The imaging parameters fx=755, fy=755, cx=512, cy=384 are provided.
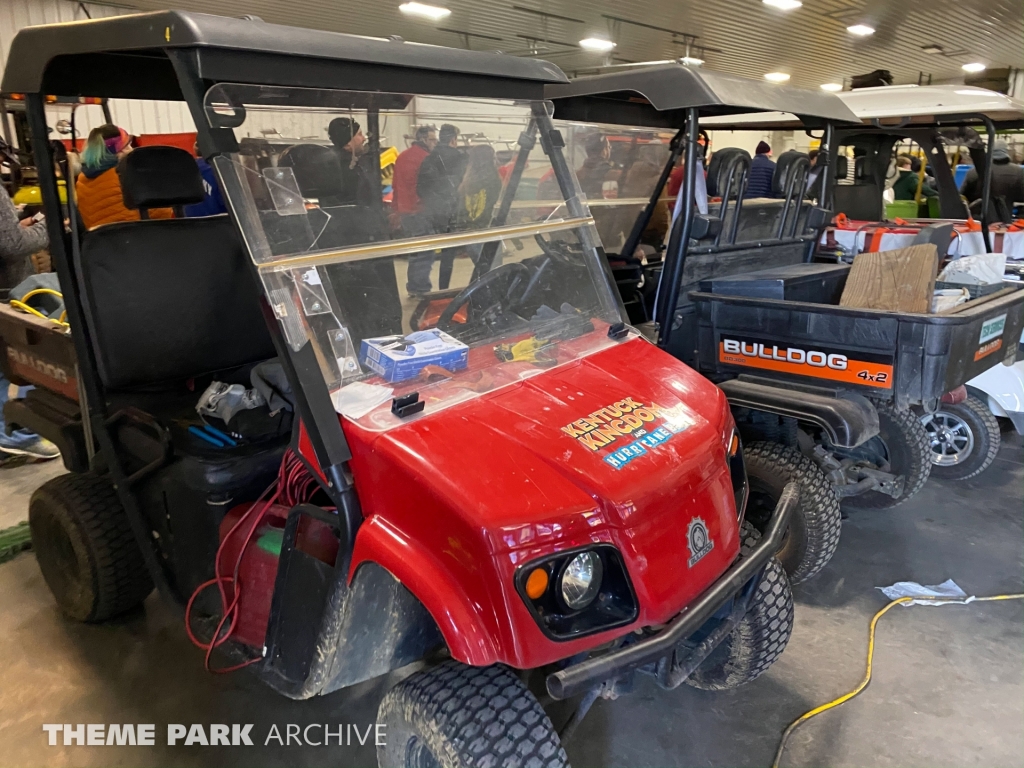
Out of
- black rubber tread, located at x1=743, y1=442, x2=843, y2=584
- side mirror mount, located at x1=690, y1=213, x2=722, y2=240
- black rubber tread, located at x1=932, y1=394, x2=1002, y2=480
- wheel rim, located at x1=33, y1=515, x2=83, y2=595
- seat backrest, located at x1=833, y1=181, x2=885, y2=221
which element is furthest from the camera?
seat backrest, located at x1=833, y1=181, x2=885, y2=221

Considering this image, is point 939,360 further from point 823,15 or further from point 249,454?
point 823,15

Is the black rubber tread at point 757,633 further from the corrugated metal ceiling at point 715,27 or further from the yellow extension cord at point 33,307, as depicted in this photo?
the corrugated metal ceiling at point 715,27

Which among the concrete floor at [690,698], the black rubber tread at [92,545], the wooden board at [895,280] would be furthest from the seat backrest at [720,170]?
the black rubber tread at [92,545]

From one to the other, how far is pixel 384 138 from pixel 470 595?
4.15ft

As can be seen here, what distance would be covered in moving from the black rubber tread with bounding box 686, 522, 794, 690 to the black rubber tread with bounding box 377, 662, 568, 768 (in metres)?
0.75

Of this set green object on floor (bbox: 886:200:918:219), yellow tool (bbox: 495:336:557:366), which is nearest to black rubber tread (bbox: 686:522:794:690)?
yellow tool (bbox: 495:336:557:366)

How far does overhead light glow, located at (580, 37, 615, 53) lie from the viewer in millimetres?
13125

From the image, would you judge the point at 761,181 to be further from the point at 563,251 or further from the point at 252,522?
the point at 252,522

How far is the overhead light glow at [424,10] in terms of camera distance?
1046 centimetres

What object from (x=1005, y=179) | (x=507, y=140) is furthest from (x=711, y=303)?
(x=1005, y=179)

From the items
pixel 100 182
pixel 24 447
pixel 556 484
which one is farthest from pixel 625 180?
pixel 24 447

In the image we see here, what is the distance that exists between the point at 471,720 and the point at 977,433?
12.0ft

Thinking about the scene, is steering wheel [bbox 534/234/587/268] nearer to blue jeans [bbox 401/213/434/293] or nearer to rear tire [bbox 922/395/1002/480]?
blue jeans [bbox 401/213/434/293]

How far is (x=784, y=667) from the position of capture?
107 inches
